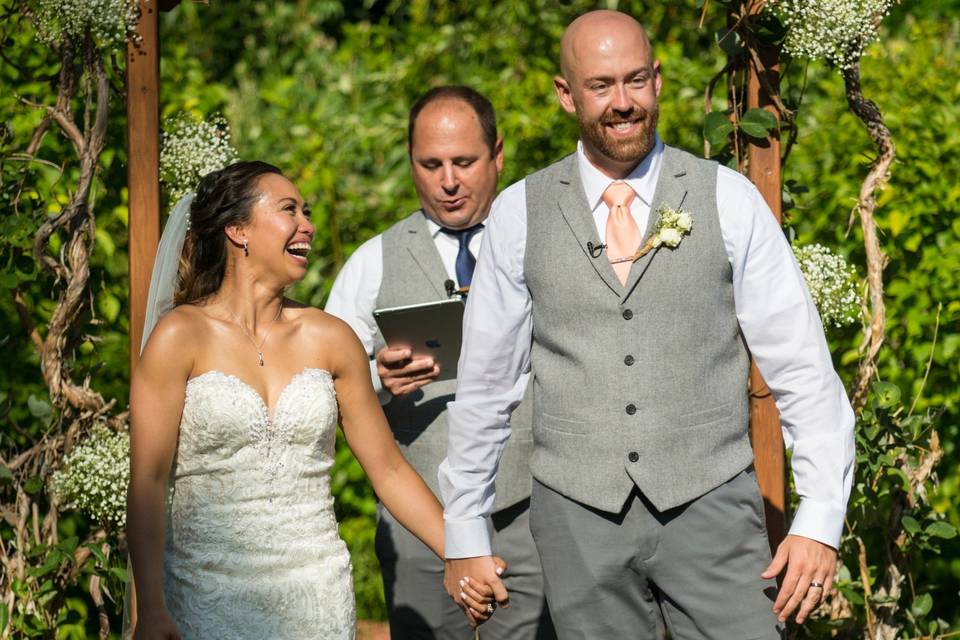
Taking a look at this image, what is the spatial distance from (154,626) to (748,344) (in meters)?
1.55

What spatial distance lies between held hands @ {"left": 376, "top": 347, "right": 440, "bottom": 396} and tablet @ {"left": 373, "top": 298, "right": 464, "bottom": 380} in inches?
1.4

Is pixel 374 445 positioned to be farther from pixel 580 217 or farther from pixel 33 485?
pixel 33 485

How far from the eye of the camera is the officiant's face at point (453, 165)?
158 inches

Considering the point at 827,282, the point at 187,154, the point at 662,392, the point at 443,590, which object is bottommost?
the point at 443,590

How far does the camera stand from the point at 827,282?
4.02 m

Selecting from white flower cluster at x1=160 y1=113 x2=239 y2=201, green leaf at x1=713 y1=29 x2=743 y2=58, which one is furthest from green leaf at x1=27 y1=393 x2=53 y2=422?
green leaf at x1=713 y1=29 x2=743 y2=58

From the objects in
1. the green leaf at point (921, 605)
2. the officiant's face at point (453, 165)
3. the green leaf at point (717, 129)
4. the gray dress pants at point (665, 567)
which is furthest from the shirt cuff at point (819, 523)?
the officiant's face at point (453, 165)

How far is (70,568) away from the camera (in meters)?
4.27

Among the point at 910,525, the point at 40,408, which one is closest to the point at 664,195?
the point at 910,525

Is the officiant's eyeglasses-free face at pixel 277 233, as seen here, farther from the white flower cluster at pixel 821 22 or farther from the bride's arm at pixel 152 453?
the white flower cluster at pixel 821 22

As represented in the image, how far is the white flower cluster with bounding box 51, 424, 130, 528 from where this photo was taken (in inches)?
160

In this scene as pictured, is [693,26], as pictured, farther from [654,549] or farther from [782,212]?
[654,549]

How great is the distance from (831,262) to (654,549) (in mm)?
1390

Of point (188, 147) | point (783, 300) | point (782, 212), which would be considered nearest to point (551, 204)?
point (783, 300)
